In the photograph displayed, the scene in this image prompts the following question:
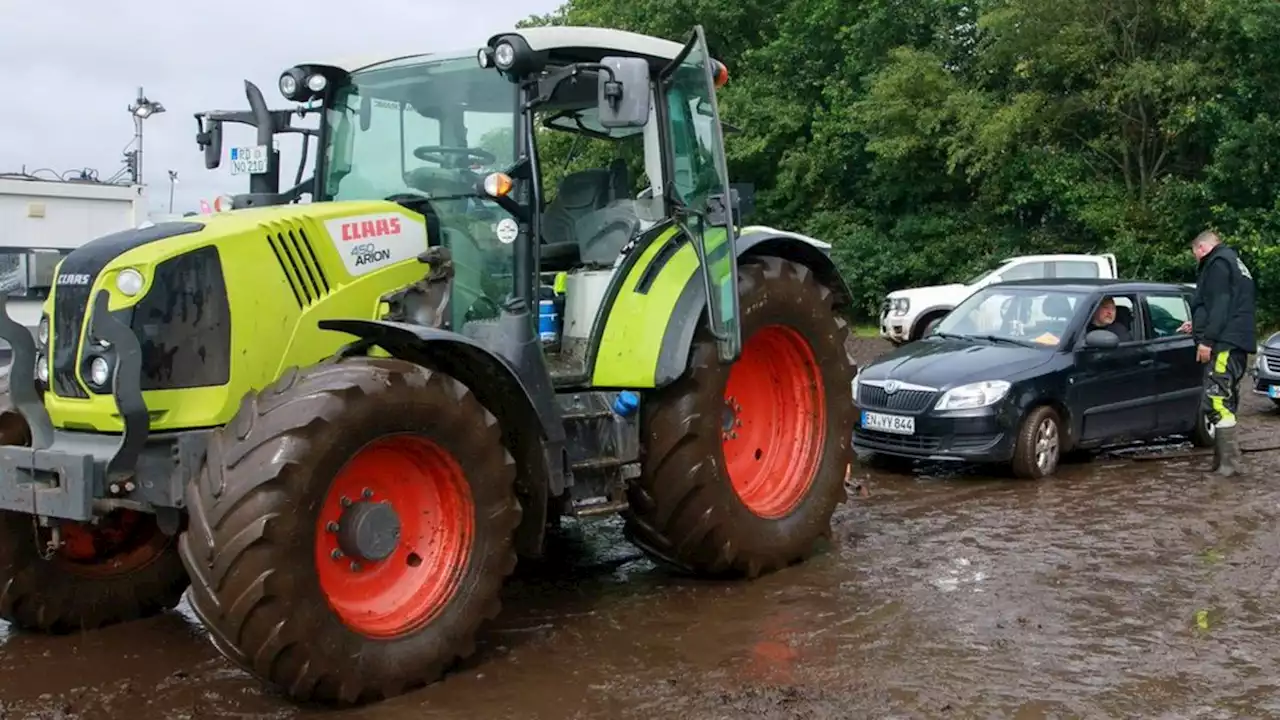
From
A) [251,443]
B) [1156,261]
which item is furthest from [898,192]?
[251,443]

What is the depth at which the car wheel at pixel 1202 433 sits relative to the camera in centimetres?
1064

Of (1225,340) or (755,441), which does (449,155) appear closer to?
(755,441)

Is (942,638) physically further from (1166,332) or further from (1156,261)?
(1156,261)

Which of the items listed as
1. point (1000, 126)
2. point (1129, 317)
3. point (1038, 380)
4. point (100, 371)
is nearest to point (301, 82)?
point (100, 371)

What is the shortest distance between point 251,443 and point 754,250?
10.5 ft

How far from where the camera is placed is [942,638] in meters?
5.40

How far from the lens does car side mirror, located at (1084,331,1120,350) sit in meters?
9.70

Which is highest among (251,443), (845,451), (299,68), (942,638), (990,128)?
(990,128)

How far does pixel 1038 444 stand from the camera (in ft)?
30.6

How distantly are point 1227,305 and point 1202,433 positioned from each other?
1.87m

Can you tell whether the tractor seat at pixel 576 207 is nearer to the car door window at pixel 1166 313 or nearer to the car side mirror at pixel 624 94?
the car side mirror at pixel 624 94

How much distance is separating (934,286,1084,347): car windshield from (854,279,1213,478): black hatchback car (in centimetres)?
1

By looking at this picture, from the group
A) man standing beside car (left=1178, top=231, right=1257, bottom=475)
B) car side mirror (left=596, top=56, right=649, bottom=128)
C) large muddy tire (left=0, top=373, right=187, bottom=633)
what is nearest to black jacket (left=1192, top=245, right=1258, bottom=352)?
man standing beside car (left=1178, top=231, right=1257, bottom=475)

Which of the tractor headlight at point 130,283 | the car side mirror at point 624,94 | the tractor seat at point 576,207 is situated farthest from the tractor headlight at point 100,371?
the tractor seat at point 576,207
